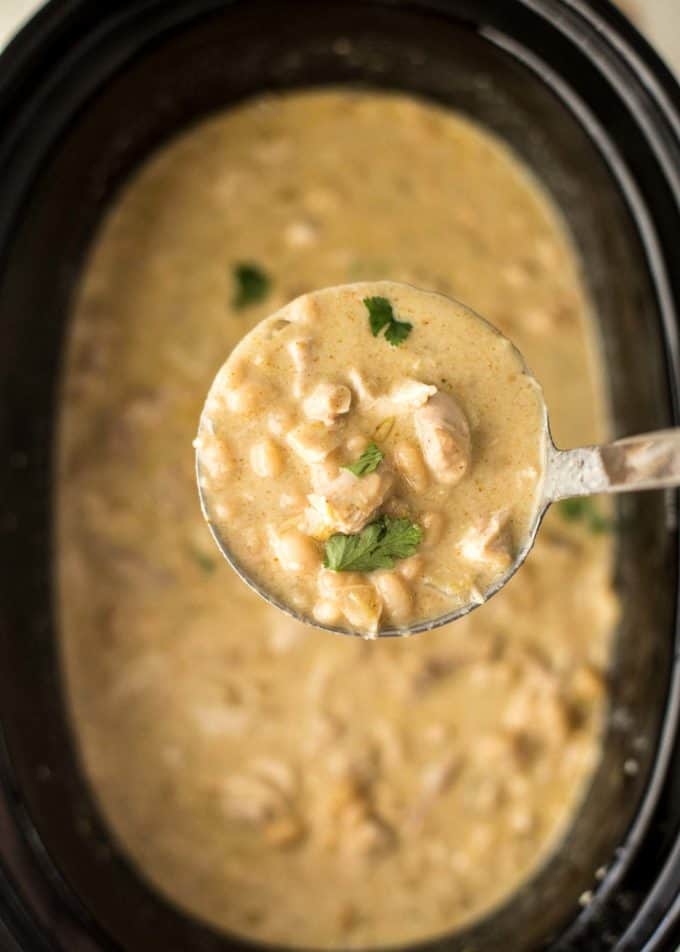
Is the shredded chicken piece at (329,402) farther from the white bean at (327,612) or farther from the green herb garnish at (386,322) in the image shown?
the white bean at (327,612)

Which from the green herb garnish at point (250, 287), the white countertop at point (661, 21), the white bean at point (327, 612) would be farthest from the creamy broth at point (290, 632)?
the white bean at point (327, 612)

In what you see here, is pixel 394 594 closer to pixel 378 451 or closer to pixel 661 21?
pixel 378 451

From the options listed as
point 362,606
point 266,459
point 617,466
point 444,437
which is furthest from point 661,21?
point 362,606

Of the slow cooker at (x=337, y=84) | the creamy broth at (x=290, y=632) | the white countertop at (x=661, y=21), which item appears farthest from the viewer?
the creamy broth at (x=290, y=632)

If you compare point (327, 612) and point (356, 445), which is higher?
point (356, 445)

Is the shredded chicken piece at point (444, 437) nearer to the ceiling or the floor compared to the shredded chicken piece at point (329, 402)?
nearer to the floor

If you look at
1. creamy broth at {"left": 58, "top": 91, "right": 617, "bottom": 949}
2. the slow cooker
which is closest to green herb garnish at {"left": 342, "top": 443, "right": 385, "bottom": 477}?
the slow cooker
